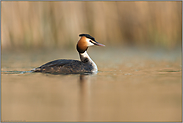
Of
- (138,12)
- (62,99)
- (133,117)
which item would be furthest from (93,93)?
(138,12)

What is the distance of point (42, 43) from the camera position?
43.7 feet


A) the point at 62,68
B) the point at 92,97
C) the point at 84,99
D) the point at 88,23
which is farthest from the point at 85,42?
the point at 88,23

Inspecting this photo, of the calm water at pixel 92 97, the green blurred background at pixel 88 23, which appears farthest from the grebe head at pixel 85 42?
the green blurred background at pixel 88 23

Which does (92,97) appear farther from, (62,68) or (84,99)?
(62,68)

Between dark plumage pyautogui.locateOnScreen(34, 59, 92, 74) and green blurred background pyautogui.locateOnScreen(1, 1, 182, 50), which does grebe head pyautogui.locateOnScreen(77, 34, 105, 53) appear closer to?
dark plumage pyautogui.locateOnScreen(34, 59, 92, 74)

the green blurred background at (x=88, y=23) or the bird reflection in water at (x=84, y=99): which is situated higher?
the green blurred background at (x=88, y=23)

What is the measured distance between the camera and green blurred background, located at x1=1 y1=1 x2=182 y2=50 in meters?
12.7

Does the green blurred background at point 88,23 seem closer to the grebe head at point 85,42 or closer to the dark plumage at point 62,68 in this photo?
the grebe head at point 85,42

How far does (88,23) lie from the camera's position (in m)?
13.7

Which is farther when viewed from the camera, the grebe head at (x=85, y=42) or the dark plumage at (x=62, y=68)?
the grebe head at (x=85, y=42)

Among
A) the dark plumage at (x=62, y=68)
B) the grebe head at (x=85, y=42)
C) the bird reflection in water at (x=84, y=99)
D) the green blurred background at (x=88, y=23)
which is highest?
the green blurred background at (x=88, y=23)

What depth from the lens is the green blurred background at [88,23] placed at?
12719 millimetres

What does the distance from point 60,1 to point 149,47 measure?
4.83m

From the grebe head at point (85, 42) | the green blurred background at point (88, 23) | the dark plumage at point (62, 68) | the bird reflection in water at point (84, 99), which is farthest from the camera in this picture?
the green blurred background at point (88, 23)
